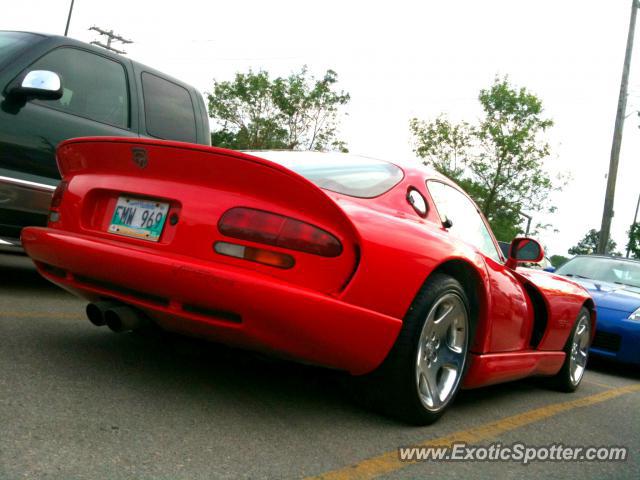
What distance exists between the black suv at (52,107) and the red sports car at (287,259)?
4.23 feet

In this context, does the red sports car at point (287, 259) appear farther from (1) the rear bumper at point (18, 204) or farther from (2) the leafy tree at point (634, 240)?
(2) the leafy tree at point (634, 240)

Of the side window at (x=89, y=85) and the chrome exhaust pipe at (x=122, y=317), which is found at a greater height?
the side window at (x=89, y=85)

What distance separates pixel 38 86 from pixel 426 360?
9.87 feet

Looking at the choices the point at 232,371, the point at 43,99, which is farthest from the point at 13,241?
the point at 232,371

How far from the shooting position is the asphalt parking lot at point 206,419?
2.33 metres

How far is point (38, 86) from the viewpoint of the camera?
14.7ft

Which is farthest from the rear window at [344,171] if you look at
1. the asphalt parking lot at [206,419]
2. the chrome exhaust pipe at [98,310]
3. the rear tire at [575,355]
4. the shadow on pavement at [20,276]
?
the shadow on pavement at [20,276]

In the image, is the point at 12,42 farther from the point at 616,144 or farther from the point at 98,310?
the point at 616,144

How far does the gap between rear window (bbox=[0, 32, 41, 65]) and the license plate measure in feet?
7.47

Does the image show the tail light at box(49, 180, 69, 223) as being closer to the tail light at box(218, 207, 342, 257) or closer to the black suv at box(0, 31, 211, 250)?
the tail light at box(218, 207, 342, 257)

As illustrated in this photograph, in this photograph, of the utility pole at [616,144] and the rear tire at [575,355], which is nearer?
the rear tire at [575,355]

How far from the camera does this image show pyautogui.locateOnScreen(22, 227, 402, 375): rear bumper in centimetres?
267

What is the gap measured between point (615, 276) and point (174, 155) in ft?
21.5

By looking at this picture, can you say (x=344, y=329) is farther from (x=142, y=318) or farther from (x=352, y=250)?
(x=142, y=318)
